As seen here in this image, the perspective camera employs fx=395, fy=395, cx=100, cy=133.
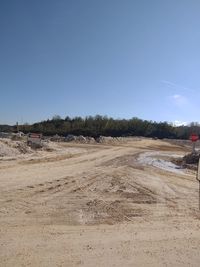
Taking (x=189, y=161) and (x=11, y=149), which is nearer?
(x=11, y=149)

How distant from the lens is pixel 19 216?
9.38m

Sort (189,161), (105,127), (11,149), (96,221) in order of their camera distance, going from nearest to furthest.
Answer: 1. (96,221)
2. (11,149)
3. (189,161)
4. (105,127)

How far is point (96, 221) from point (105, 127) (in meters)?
73.1

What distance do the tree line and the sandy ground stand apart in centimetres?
6100

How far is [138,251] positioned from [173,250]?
75 cm

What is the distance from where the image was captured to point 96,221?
9.63 metres

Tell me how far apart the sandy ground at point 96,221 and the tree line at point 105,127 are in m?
61.0

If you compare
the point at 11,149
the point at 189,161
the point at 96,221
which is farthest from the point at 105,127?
the point at 96,221

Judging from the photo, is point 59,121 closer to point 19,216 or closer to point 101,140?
point 101,140

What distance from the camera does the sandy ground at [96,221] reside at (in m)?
7.11

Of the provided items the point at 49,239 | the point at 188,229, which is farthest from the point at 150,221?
the point at 49,239

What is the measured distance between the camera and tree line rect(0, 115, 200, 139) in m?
79.8

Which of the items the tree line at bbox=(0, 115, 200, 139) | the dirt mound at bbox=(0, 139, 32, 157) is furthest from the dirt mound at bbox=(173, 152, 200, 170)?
the tree line at bbox=(0, 115, 200, 139)

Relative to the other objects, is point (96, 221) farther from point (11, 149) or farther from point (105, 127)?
point (105, 127)
